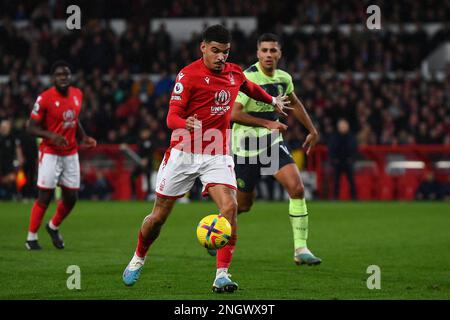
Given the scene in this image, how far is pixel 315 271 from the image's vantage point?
9.86 metres

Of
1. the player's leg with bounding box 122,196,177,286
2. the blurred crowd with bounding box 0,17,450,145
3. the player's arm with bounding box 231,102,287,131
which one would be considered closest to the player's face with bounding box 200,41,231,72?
the player's arm with bounding box 231,102,287,131

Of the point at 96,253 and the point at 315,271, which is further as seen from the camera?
the point at 96,253

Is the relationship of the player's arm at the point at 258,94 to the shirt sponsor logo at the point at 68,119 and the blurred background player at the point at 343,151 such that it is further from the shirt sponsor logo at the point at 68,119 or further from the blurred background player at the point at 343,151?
the blurred background player at the point at 343,151

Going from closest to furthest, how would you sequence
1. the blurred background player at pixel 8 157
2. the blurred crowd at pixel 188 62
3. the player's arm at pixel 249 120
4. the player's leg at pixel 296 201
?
the player's arm at pixel 249 120 → the player's leg at pixel 296 201 → the blurred background player at pixel 8 157 → the blurred crowd at pixel 188 62

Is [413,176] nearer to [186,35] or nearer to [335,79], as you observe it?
[335,79]

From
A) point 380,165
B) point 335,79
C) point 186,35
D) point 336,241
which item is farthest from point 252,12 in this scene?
point 336,241

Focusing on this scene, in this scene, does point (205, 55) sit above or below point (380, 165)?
above

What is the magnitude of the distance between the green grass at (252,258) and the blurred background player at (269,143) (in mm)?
638

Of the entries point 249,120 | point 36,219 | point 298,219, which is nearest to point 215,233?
point 249,120

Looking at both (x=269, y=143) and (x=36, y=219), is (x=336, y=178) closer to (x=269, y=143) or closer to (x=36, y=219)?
(x=36, y=219)

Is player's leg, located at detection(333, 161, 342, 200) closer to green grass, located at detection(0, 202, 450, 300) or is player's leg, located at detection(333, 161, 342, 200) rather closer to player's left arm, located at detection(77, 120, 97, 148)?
green grass, located at detection(0, 202, 450, 300)

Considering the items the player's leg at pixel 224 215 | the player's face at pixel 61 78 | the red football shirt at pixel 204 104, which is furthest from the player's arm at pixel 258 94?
the player's face at pixel 61 78

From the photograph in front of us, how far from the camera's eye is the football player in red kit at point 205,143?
27.2 feet
